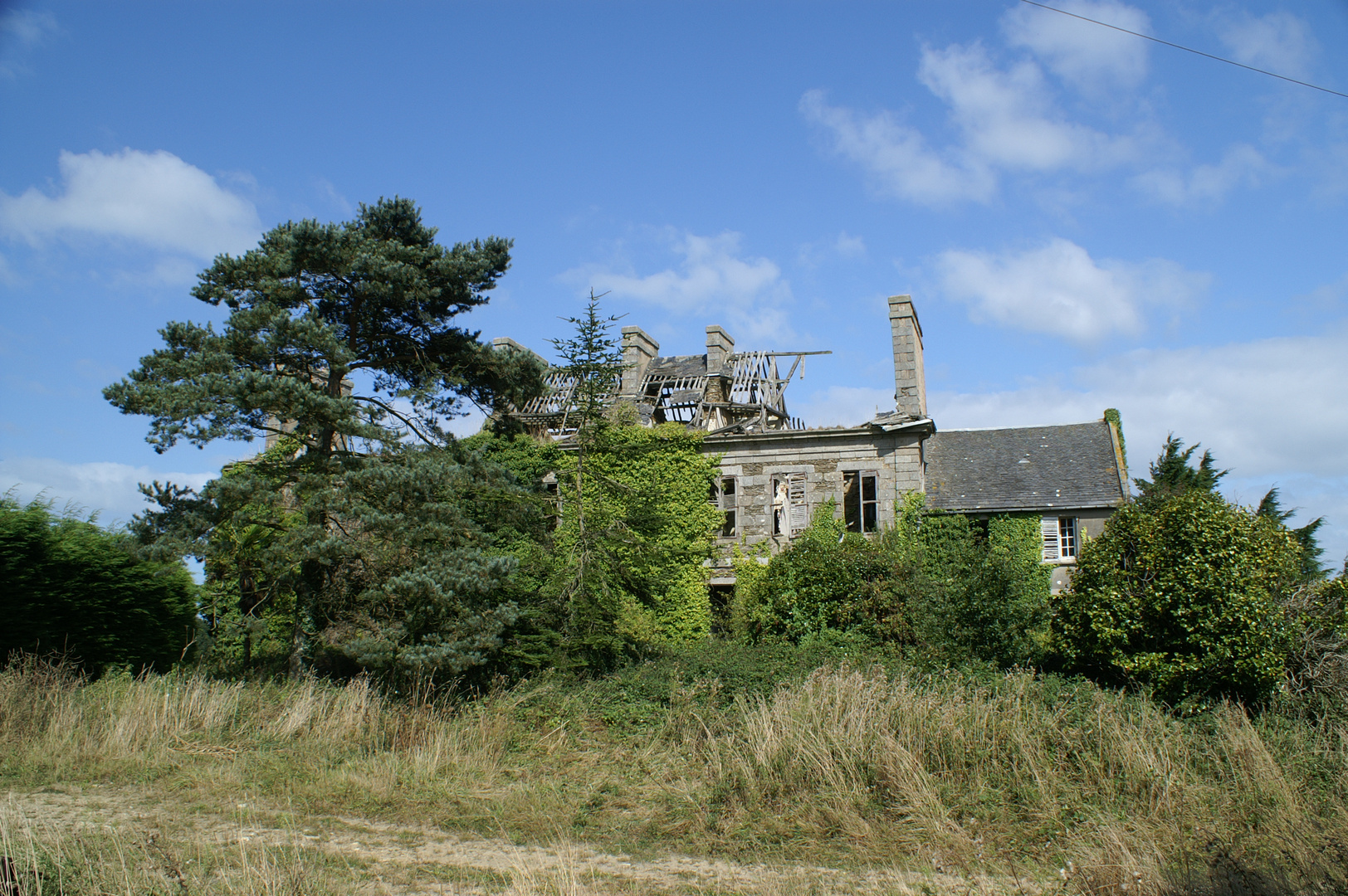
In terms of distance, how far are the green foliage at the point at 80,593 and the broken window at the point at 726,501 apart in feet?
40.5

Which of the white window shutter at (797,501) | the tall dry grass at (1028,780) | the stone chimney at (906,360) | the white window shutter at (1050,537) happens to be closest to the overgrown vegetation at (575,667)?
the tall dry grass at (1028,780)

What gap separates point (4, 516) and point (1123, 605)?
1512 centimetres

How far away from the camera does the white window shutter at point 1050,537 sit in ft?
68.0

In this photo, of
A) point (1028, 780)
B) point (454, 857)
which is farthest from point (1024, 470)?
point (454, 857)

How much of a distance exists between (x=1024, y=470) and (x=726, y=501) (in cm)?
860

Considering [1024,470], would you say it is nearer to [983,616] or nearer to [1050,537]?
[1050,537]

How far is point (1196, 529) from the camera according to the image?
1081 cm

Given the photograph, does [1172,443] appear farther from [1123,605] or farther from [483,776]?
[483,776]

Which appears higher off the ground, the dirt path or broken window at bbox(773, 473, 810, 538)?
broken window at bbox(773, 473, 810, 538)

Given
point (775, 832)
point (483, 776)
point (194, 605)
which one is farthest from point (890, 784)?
point (194, 605)

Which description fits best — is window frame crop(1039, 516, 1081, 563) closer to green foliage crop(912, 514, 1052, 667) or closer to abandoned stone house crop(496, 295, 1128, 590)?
abandoned stone house crop(496, 295, 1128, 590)

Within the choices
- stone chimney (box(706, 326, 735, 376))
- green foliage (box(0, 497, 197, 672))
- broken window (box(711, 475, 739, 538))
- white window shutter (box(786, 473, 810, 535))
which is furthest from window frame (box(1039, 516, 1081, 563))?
green foliage (box(0, 497, 197, 672))

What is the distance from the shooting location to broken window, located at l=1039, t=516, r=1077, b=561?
20641 millimetres

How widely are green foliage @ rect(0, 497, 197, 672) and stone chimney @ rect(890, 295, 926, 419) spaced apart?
54.4 ft
